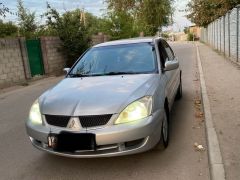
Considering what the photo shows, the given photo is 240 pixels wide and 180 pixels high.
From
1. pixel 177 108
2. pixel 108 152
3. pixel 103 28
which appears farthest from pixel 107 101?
pixel 103 28

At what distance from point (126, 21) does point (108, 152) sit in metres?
28.5

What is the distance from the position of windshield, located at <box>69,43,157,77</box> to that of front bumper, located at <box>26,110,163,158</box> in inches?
51.9

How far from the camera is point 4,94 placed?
39.3 feet

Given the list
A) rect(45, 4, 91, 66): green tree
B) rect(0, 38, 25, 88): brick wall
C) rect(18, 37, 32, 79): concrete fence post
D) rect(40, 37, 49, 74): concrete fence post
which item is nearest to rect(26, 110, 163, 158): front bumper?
rect(0, 38, 25, 88): brick wall

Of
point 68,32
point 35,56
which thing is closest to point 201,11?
point 68,32

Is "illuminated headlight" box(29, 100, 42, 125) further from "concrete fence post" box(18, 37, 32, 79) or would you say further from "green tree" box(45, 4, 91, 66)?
"green tree" box(45, 4, 91, 66)

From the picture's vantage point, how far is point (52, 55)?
58.0 ft

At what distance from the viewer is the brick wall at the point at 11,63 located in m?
13.7

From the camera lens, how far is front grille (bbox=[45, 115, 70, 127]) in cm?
420

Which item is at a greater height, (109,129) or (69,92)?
(69,92)

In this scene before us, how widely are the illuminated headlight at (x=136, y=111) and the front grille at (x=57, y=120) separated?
621 millimetres

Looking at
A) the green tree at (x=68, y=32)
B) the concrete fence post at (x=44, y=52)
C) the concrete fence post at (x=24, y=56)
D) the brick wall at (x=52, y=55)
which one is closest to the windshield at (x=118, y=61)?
the concrete fence post at (x=24, y=56)

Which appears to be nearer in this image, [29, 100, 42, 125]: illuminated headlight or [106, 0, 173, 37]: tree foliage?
[29, 100, 42, 125]: illuminated headlight

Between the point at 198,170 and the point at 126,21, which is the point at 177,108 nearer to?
the point at 198,170
